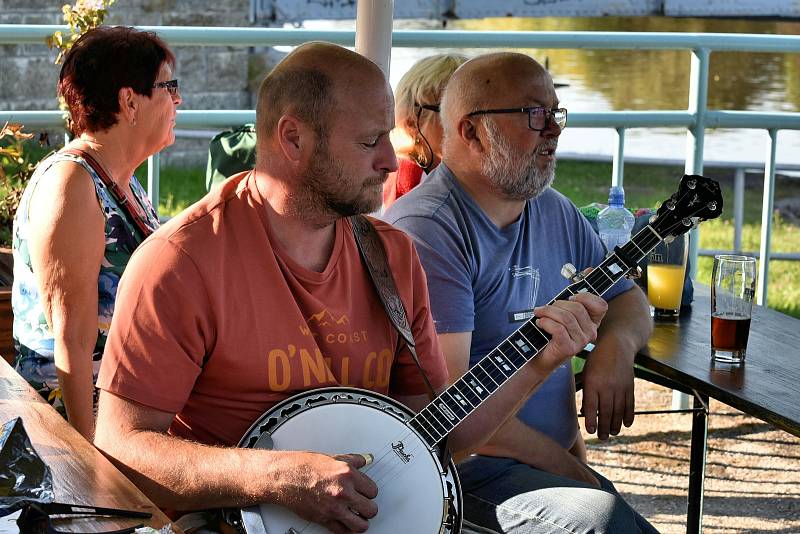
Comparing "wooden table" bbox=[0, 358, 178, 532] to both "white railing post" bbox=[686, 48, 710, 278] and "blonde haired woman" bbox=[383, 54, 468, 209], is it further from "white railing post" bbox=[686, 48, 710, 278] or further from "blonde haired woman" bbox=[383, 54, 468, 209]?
"white railing post" bbox=[686, 48, 710, 278]

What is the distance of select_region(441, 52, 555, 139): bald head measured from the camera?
114 inches

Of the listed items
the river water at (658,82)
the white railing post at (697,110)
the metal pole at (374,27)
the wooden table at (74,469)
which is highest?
the metal pole at (374,27)

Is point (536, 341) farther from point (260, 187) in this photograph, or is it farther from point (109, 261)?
point (109, 261)

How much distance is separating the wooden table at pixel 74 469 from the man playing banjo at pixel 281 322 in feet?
0.37

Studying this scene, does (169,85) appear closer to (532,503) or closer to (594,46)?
(532,503)

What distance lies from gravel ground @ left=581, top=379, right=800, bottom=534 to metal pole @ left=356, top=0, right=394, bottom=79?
6.05 ft

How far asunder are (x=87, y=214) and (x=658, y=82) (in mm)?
16907

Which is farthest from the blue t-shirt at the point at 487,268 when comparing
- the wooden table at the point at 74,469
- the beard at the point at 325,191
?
the wooden table at the point at 74,469

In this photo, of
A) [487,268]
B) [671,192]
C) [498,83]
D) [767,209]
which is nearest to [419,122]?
[498,83]

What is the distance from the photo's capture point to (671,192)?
9.93m

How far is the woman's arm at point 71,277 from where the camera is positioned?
2.78 metres

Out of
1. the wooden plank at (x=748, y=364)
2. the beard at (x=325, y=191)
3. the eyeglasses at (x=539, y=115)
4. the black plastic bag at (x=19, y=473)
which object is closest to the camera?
the black plastic bag at (x=19, y=473)

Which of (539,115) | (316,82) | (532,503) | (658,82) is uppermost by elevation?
(316,82)

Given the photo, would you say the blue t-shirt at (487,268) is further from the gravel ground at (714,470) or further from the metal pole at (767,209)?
the metal pole at (767,209)
